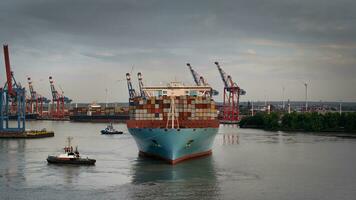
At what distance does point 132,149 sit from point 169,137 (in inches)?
808

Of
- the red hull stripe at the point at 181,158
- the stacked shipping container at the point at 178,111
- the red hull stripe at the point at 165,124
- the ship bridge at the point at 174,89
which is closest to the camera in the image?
the red hull stripe at the point at 181,158

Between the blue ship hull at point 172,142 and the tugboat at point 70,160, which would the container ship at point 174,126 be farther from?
the tugboat at point 70,160

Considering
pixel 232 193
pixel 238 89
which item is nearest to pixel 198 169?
pixel 232 193

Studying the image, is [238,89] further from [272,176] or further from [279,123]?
[272,176]

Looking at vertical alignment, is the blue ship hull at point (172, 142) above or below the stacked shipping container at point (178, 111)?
below

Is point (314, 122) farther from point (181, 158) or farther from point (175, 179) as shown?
point (175, 179)

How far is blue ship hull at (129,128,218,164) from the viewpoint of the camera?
46.9 metres

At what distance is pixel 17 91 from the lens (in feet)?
301

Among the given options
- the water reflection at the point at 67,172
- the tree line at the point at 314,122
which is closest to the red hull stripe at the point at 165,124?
the water reflection at the point at 67,172

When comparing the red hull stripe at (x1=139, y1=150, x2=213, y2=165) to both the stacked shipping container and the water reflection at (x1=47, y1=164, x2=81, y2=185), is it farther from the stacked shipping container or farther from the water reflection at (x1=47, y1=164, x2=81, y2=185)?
the water reflection at (x1=47, y1=164, x2=81, y2=185)

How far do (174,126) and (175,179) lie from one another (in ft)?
37.5

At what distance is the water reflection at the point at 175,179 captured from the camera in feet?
115

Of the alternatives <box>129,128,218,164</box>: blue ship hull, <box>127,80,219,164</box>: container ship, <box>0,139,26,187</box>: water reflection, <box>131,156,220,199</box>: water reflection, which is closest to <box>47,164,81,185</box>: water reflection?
<box>0,139,26,187</box>: water reflection

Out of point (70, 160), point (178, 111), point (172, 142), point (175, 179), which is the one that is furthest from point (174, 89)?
point (175, 179)
